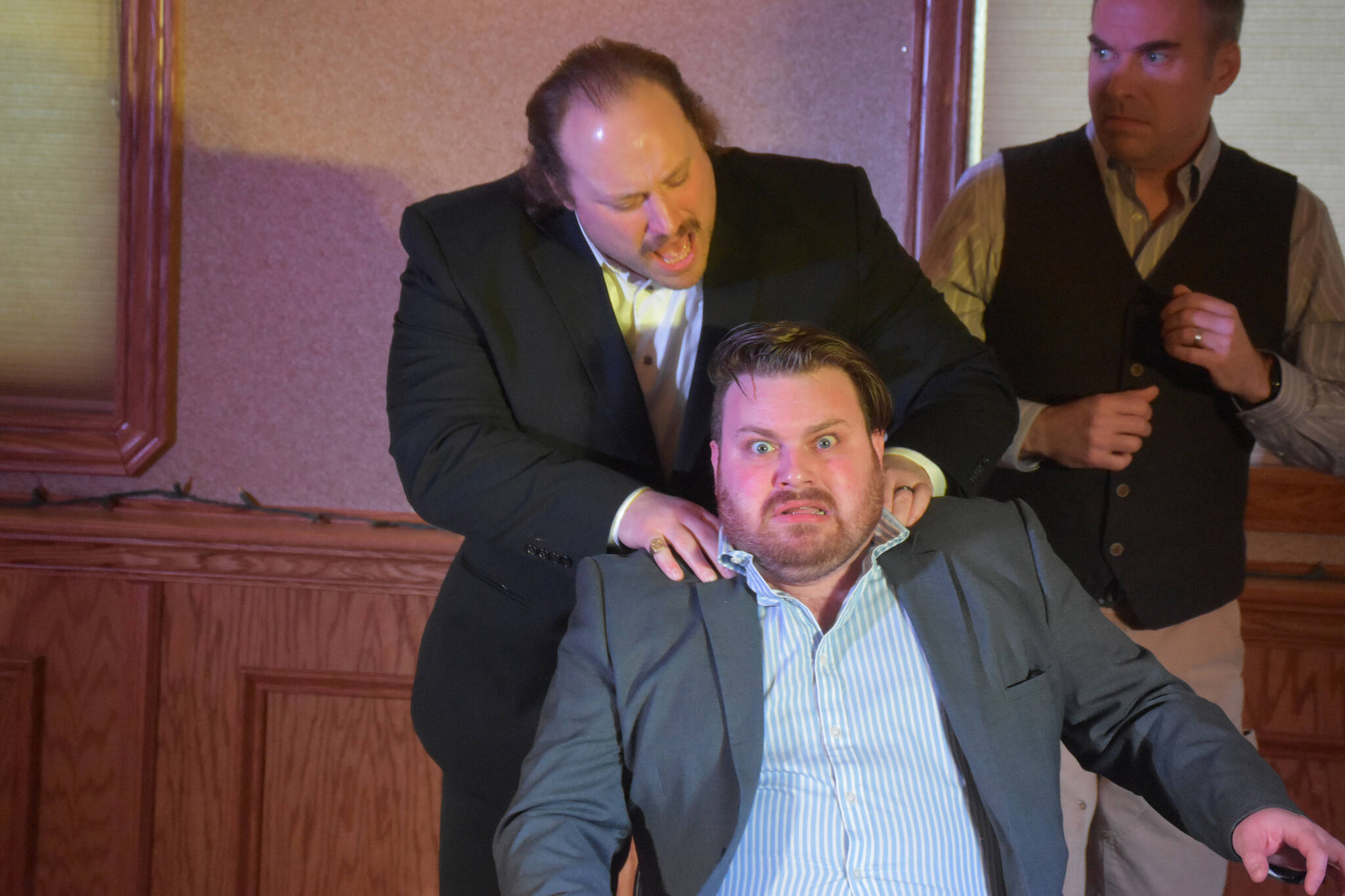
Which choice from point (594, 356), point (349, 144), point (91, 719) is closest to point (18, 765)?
point (91, 719)

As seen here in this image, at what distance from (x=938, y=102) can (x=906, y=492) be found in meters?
1.20

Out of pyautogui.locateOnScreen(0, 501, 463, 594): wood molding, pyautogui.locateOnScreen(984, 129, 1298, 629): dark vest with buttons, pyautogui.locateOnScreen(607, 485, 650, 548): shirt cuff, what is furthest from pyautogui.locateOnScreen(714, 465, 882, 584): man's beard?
pyautogui.locateOnScreen(0, 501, 463, 594): wood molding

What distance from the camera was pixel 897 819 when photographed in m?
1.41

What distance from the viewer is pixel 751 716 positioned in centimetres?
143

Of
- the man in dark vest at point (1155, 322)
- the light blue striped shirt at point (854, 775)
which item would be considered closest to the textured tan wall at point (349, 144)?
the man in dark vest at point (1155, 322)

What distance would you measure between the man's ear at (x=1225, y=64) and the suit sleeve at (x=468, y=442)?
123cm

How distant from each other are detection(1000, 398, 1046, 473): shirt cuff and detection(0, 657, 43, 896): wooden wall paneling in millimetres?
2118

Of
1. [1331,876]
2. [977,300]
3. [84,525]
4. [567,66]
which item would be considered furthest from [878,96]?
[84,525]

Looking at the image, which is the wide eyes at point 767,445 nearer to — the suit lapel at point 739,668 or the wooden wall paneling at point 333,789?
the suit lapel at point 739,668

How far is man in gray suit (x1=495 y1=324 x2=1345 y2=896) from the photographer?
1.40m

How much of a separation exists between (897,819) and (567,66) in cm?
105

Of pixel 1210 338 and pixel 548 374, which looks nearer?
pixel 548 374

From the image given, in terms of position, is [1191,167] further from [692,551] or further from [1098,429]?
[692,551]

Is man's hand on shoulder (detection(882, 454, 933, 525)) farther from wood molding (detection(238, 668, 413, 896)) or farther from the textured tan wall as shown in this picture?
wood molding (detection(238, 668, 413, 896))
